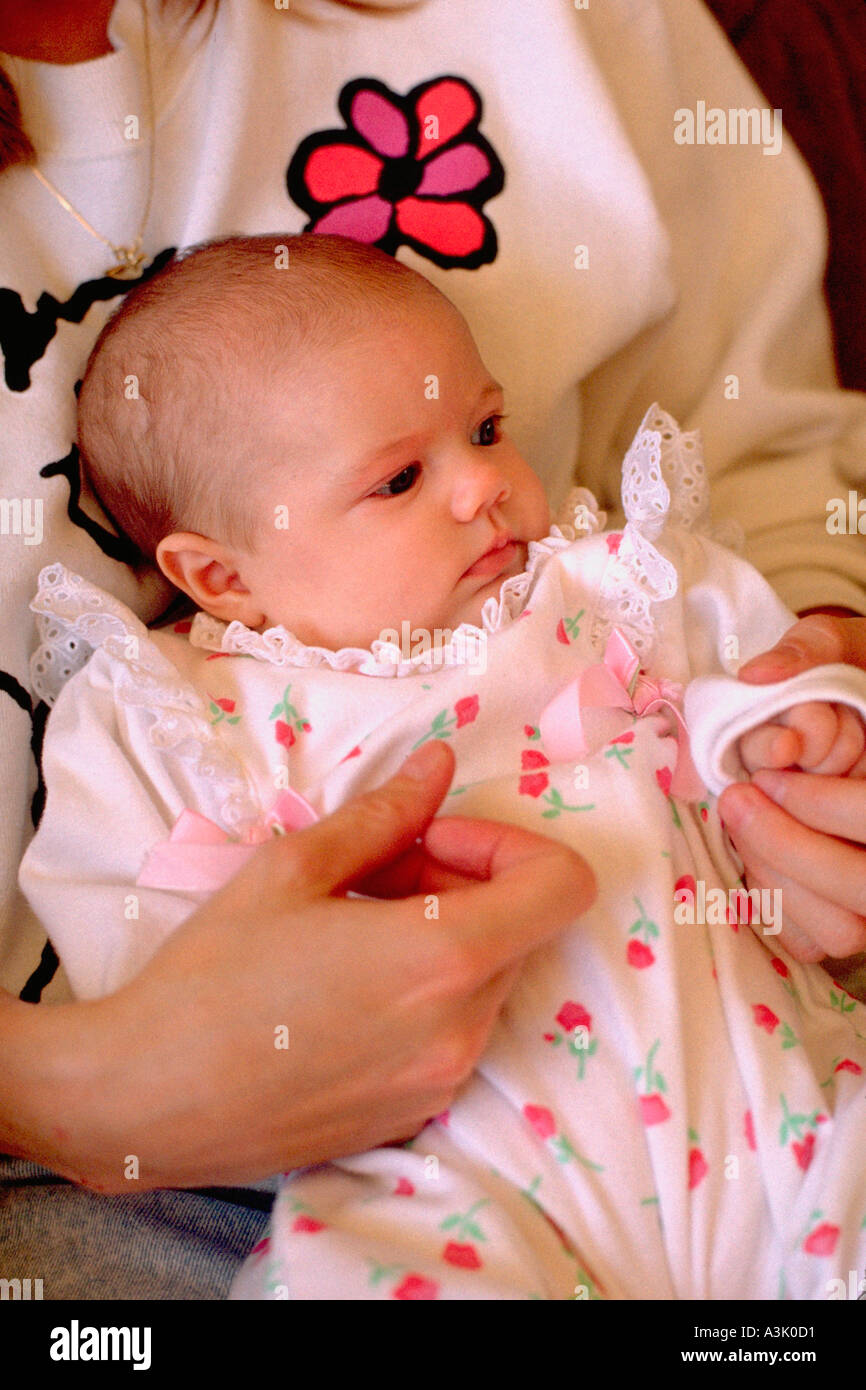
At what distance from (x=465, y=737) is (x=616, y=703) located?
157 millimetres

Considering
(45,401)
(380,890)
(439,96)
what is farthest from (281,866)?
(439,96)

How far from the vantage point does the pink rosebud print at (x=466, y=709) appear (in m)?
1.12

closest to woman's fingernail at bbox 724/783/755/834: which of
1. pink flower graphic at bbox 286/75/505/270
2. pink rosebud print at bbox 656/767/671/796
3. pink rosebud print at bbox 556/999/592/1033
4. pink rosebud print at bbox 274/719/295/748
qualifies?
pink rosebud print at bbox 656/767/671/796

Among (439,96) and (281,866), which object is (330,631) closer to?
(281,866)

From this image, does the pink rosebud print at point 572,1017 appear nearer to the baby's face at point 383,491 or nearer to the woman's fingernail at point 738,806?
the woman's fingernail at point 738,806

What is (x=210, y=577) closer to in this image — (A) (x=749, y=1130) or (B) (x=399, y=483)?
(B) (x=399, y=483)

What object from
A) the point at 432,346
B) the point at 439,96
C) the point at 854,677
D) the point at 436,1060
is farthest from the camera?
the point at 439,96

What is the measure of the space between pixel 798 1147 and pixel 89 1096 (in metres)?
0.59

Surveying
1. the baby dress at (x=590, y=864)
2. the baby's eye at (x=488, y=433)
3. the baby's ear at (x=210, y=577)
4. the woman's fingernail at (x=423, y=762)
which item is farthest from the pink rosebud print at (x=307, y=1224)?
the baby's eye at (x=488, y=433)

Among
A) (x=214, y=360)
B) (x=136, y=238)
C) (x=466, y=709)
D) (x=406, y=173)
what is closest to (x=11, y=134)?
(x=136, y=238)

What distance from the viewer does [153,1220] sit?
1.03 metres

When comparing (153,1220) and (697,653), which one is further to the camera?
(697,653)

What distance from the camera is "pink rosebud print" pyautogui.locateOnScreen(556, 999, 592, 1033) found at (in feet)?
3.26

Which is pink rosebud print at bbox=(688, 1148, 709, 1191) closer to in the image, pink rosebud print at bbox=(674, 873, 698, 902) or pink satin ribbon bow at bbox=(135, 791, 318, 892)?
pink rosebud print at bbox=(674, 873, 698, 902)
